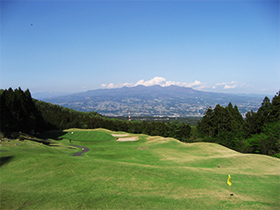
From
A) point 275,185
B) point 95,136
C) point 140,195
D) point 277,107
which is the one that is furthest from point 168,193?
point 95,136

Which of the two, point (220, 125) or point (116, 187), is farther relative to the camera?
point (220, 125)

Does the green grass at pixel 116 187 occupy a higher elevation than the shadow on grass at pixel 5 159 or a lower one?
lower

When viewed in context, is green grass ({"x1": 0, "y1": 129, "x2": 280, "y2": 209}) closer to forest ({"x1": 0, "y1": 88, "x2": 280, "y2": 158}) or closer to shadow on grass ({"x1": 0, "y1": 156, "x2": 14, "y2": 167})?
shadow on grass ({"x1": 0, "y1": 156, "x2": 14, "y2": 167})

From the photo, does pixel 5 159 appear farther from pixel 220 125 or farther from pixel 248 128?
pixel 220 125

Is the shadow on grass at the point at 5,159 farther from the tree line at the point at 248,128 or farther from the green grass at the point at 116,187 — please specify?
the tree line at the point at 248,128

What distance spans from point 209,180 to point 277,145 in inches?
1572

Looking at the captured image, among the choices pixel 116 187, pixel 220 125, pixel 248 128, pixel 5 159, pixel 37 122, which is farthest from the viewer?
pixel 37 122

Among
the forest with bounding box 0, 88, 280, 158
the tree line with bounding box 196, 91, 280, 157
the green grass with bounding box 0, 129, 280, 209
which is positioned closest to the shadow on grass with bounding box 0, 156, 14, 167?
the green grass with bounding box 0, 129, 280, 209

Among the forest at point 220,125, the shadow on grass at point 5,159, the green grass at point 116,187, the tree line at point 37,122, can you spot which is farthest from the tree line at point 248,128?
the shadow on grass at point 5,159

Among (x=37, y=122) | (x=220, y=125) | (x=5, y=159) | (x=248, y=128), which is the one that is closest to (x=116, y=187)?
(x=5, y=159)

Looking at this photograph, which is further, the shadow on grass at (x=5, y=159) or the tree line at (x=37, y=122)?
the tree line at (x=37, y=122)

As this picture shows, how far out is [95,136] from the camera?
247 ft

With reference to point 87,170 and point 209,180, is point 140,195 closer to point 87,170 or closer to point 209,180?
point 87,170

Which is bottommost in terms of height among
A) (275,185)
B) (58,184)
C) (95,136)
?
(95,136)
